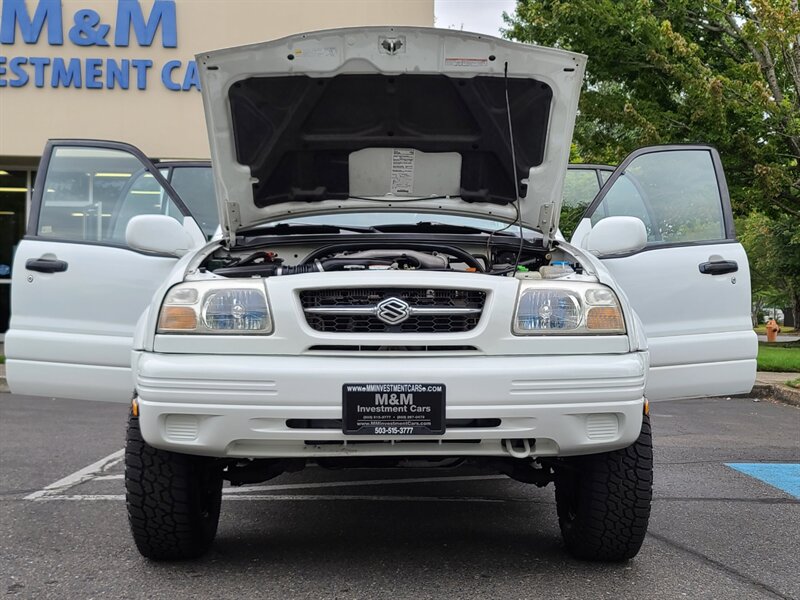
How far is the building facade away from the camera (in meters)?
13.3

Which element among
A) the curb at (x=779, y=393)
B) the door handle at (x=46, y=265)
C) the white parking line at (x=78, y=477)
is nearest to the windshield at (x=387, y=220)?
the door handle at (x=46, y=265)

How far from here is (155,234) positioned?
4176mm

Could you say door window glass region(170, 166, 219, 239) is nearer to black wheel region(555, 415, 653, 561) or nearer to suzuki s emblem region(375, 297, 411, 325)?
suzuki s emblem region(375, 297, 411, 325)

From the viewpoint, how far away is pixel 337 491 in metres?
4.95

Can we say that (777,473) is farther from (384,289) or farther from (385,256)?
(384,289)

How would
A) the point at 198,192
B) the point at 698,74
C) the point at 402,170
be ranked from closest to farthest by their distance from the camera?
the point at 402,170 < the point at 198,192 < the point at 698,74

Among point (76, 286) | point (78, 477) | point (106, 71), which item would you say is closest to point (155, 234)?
point (76, 286)

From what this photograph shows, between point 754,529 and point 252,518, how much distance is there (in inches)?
95.5

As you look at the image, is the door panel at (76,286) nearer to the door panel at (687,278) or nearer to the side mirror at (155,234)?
the side mirror at (155,234)

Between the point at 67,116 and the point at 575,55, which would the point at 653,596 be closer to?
the point at 575,55

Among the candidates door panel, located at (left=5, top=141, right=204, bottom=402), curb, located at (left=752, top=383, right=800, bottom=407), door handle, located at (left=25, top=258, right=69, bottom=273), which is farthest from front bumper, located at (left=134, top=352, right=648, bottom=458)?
curb, located at (left=752, top=383, right=800, bottom=407)

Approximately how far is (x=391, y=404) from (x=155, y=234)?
5.70ft

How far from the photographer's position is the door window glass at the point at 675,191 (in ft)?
15.4

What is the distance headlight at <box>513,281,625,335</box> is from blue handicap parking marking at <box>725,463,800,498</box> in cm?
252
